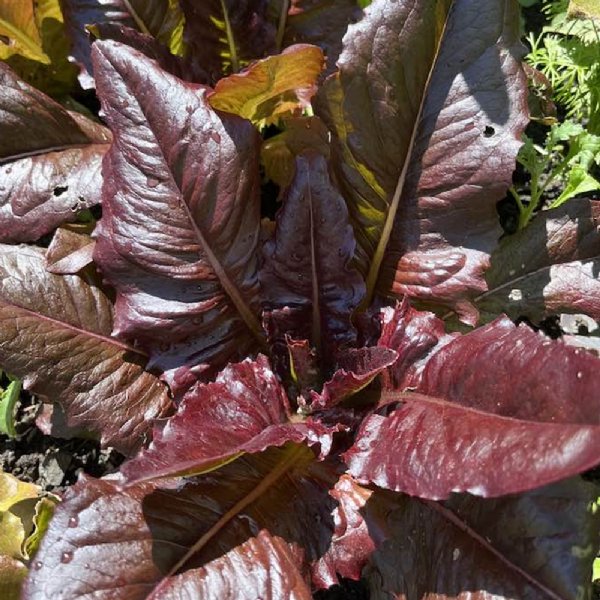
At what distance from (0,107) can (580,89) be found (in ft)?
5.46

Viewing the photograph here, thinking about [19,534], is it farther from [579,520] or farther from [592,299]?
[592,299]

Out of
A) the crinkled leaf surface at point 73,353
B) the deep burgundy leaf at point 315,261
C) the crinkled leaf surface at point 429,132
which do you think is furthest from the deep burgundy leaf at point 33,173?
the crinkled leaf surface at point 429,132

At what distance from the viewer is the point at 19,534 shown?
6.17 ft

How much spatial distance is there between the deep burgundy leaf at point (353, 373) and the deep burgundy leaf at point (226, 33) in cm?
87

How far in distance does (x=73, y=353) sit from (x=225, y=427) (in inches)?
16.4

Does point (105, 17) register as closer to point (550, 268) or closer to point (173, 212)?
point (173, 212)

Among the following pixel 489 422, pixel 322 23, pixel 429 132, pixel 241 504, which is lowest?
pixel 241 504

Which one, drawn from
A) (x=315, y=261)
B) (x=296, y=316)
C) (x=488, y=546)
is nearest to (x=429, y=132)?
(x=315, y=261)

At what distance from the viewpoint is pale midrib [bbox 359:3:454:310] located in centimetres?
168

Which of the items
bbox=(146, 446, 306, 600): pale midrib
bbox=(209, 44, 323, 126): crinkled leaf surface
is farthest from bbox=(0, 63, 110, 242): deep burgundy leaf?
bbox=(146, 446, 306, 600): pale midrib

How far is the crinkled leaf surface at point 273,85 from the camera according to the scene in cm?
175

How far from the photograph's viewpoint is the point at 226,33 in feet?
6.84

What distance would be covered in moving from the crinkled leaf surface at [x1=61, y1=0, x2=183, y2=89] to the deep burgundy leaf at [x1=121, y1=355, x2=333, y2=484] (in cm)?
87

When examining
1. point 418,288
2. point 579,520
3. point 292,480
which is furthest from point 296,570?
point 418,288
